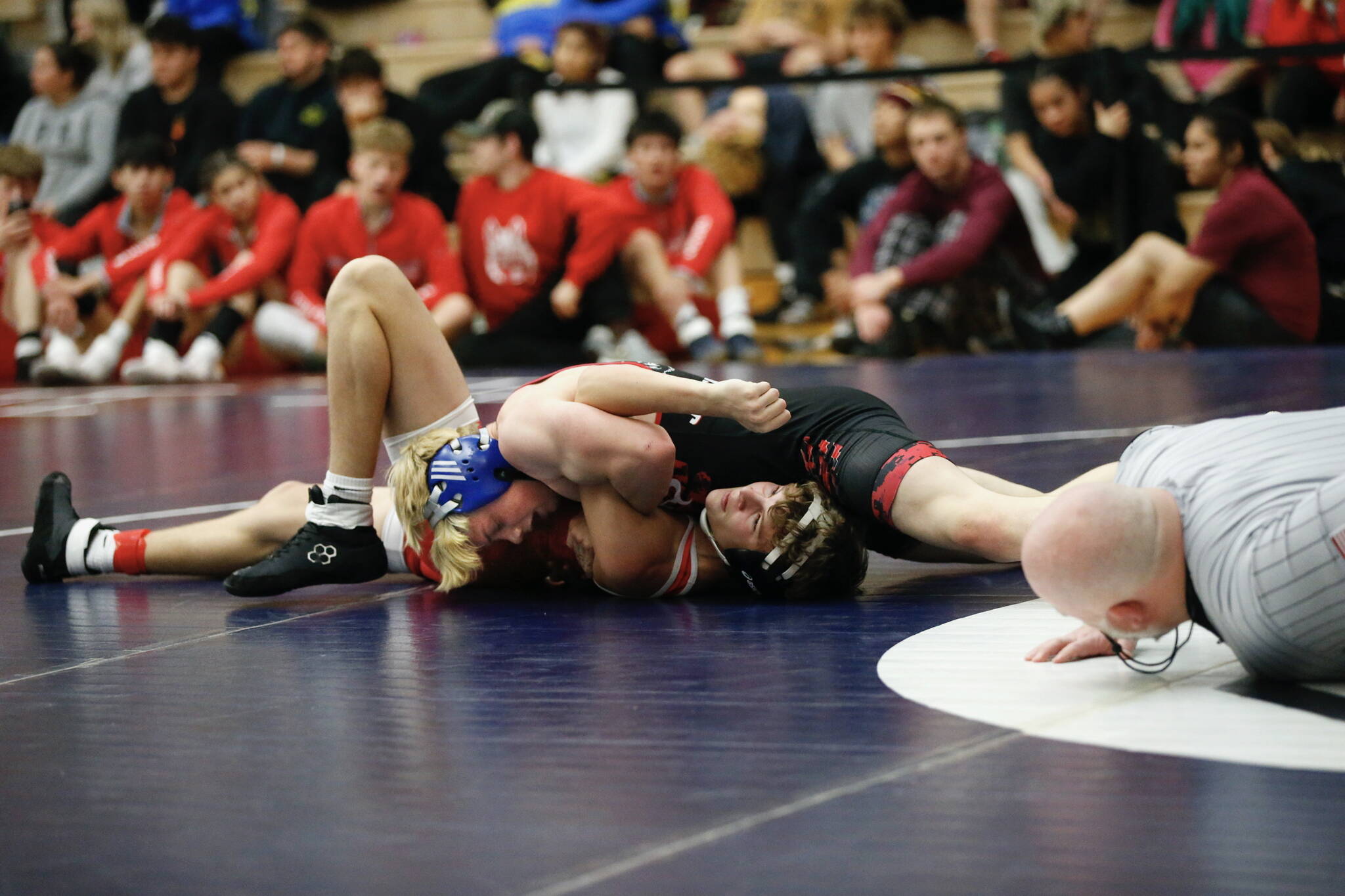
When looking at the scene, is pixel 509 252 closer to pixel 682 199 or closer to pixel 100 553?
pixel 682 199

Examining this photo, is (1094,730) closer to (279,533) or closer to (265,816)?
(265,816)

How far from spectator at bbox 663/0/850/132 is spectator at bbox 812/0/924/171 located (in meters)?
0.15

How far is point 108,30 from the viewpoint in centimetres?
930

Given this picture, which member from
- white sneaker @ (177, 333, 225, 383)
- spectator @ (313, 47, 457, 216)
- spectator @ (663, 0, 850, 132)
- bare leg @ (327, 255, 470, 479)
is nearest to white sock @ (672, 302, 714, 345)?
spectator @ (663, 0, 850, 132)

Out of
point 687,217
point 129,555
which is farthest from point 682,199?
point 129,555

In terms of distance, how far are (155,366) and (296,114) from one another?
1560 mm

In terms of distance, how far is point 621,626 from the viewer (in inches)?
92.9

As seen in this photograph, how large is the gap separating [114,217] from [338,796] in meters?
7.60

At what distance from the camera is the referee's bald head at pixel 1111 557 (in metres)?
1.68

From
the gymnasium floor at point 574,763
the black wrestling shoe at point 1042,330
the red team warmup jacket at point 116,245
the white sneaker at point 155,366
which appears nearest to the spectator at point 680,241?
the black wrestling shoe at point 1042,330

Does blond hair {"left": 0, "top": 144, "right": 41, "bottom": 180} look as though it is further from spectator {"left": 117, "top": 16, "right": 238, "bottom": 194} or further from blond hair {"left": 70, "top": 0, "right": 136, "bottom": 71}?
blond hair {"left": 70, "top": 0, "right": 136, "bottom": 71}

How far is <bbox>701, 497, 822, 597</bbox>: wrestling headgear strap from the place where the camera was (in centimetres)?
244

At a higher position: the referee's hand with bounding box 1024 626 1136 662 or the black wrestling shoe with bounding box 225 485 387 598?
the black wrestling shoe with bounding box 225 485 387 598

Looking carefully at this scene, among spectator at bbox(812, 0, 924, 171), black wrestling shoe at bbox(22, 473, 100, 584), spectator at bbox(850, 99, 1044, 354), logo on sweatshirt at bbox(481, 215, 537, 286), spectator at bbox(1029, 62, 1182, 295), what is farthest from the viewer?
spectator at bbox(812, 0, 924, 171)
